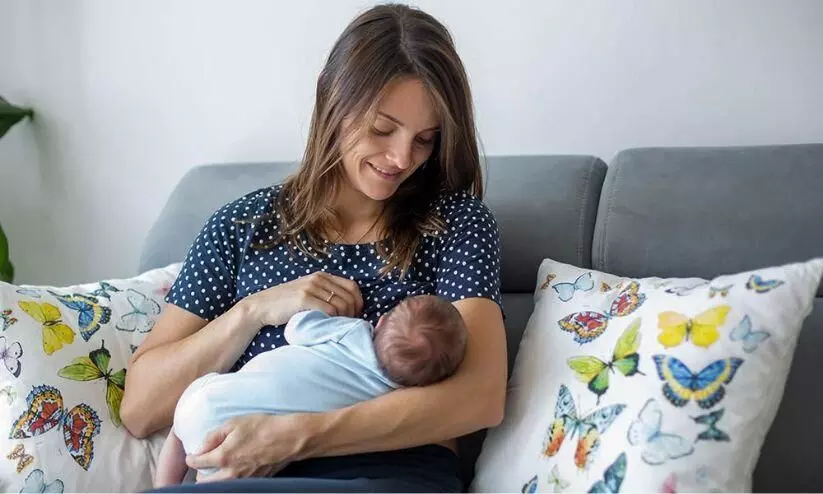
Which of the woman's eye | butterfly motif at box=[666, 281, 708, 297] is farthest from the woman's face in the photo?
butterfly motif at box=[666, 281, 708, 297]

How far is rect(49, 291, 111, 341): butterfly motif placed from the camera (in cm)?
162

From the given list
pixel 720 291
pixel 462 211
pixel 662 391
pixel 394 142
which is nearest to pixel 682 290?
pixel 720 291

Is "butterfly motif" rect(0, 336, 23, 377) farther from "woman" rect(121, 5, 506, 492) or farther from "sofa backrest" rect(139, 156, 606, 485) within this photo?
"sofa backrest" rect(139, 156, 606, 485)

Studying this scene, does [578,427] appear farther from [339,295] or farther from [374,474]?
[339,295]

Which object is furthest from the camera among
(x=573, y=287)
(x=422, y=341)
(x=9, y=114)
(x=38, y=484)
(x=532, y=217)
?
(x=9, y=114)

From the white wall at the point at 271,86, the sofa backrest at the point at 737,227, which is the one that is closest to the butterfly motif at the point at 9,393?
the white wall at the point at 271,86

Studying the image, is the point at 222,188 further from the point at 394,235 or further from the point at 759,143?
the point at 759,143

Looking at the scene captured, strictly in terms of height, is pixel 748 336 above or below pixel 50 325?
above

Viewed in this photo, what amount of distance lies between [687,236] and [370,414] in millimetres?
684

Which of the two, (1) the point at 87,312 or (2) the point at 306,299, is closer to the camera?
(2) the point at 306,299

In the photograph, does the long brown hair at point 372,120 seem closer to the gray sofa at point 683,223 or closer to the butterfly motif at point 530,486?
the gray sofa at point 683,223

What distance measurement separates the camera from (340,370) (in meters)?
1.39

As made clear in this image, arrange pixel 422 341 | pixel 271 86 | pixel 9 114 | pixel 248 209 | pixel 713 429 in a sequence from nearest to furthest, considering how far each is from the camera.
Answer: pixel 713 429
pixel 422 341
pixel 248 209
pixel 271 86
pixel 9 114

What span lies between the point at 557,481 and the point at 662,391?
0.21m
